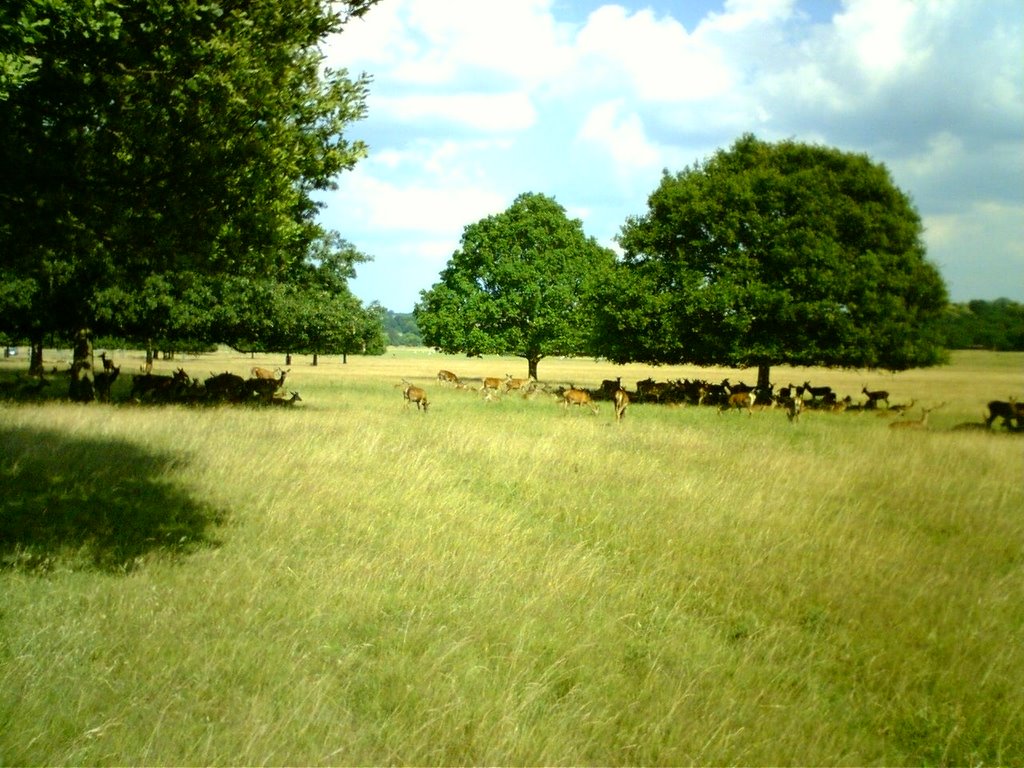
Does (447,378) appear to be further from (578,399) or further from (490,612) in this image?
(490,612)

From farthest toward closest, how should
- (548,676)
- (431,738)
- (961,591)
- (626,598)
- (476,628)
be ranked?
1. (961,591)
2. (626,598)
3. (476,628)
4. (548,676)
5. (431,738)

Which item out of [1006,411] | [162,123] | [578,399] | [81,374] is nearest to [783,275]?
[578,399]

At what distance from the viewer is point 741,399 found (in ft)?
97.5

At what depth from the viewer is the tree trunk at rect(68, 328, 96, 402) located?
79.5ft

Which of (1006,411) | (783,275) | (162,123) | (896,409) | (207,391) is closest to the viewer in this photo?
(162,123)

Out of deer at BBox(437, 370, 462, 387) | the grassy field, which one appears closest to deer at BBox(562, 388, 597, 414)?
the grassy field

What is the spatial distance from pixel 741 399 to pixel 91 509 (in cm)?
2487

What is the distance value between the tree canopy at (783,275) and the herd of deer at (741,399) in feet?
4.89

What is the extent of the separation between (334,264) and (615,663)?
48.5 metres

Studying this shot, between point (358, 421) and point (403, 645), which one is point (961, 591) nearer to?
point (403, 645)

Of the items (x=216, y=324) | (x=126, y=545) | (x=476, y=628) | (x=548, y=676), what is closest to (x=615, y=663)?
(x=548, y=676)

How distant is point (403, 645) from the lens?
19.0 ft

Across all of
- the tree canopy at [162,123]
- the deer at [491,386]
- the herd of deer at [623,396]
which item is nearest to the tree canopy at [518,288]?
the deer at [491,386]

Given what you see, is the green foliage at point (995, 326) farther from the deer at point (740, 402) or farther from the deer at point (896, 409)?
the deer at point (740, 402)
